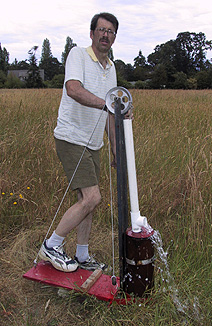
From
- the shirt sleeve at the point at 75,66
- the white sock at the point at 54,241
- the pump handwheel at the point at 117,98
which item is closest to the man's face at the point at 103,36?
the shirt sleeve at the point at 75,66

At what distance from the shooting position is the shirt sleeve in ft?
7.28

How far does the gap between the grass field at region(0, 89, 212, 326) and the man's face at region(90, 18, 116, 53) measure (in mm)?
1257

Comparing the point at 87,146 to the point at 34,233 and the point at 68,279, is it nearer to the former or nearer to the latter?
the point at 68,279

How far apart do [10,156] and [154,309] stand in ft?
8.31

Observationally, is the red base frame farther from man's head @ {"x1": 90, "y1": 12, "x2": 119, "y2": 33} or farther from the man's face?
man's head @ {"x1": 90, "y1": 12, "x2": 119, "y2": 33}

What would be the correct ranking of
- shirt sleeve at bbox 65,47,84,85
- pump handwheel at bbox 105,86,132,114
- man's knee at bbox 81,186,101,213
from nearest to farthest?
pump handwheel at bbox 105,86,132,114 < shirt sleeve at bbox 65,47,84,85 < man's knee at bbox 81,186,101,213

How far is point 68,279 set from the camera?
2.29 metres

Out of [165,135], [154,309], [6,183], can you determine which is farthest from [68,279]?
[165,135]

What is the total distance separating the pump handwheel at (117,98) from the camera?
77.5 inches

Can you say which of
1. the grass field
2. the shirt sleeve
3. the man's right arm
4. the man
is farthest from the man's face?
the grass field

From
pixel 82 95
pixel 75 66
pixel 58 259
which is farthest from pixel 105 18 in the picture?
pixel 58 259

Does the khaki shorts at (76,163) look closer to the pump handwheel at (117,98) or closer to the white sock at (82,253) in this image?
the pump handwheel at (117,98)

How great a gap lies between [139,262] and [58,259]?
27.1 inches

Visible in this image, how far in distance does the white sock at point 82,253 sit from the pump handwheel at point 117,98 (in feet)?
3.98
